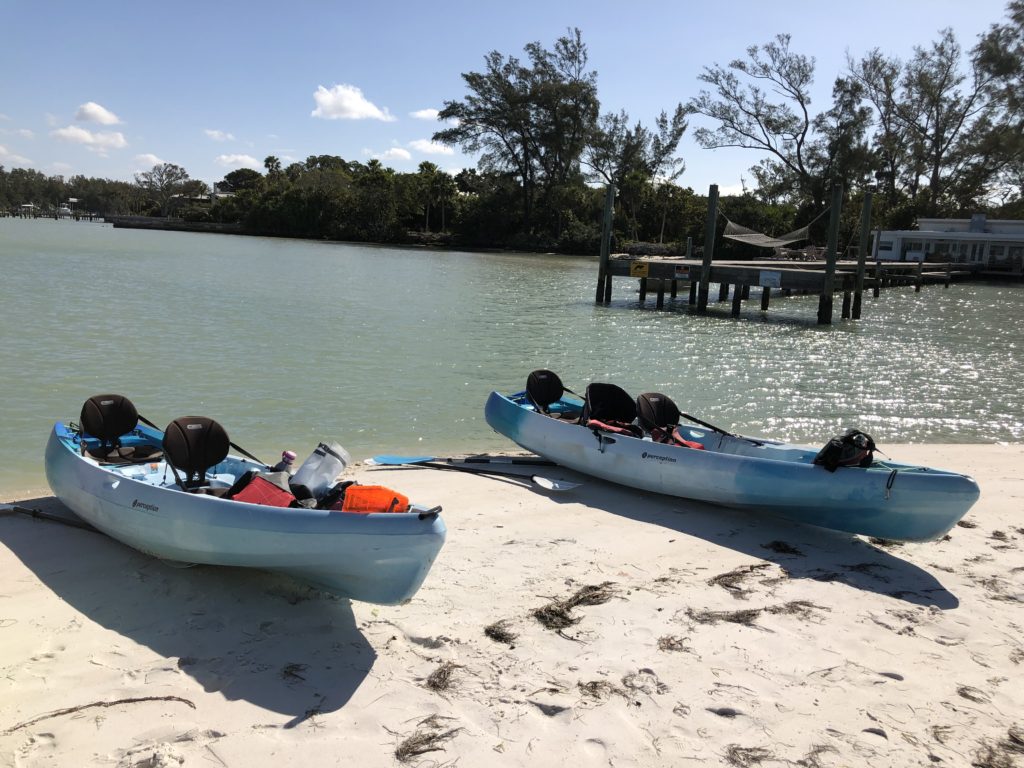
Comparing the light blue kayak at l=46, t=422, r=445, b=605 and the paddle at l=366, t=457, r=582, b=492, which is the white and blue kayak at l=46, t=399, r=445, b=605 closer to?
the light blue kayak at l=46, t=422, r=445, b=605

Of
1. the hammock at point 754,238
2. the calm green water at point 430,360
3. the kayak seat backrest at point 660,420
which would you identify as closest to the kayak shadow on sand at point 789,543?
the kayak seat backrest at point 660,420

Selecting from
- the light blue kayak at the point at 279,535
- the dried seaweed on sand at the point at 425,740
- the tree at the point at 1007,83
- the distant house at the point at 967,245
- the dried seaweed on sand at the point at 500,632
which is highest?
the tree at the point at 1007,83

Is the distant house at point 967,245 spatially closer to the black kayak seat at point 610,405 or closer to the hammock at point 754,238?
the hammock at point 754,238

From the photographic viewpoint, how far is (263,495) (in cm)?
535

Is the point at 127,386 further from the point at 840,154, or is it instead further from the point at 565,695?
the point at 840,154

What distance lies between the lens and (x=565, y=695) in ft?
13.6

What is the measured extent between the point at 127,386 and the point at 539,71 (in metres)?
64.6

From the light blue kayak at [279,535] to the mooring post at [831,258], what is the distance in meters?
20.3

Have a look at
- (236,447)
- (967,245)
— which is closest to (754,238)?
(967,245)

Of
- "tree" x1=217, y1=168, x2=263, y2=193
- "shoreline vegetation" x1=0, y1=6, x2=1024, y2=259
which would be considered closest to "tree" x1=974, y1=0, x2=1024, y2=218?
"shoreline vegetation" x1=0, y1=6, x2=1024, y2=259

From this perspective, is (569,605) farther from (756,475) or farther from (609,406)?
(609,406)

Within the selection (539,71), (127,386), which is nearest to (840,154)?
(539,71)

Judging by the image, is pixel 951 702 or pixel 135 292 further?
pixel 135 292

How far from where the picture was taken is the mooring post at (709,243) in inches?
920
